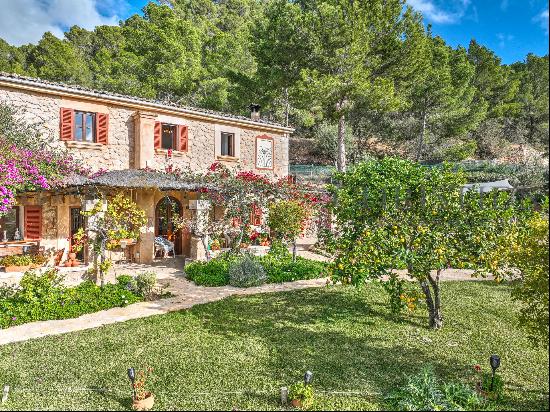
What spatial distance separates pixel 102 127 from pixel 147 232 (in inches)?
199

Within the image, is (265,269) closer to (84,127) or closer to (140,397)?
(140,397)

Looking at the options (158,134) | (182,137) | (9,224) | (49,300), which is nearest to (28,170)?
(9,224)

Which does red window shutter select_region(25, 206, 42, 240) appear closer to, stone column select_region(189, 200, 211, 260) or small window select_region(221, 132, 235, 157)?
stone column select_region(189, 200, 211, 260)

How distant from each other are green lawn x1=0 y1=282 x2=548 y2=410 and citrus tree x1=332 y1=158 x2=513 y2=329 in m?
1.52

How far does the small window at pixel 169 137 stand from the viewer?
17594 mm

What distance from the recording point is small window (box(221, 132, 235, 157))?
63.9ft

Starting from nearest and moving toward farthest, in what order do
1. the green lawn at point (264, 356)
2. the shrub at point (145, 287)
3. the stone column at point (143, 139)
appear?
1. the green lawn at point (264, 356)
2. the shrub at point (145, 287)
3. the stone column at point (143, 139)

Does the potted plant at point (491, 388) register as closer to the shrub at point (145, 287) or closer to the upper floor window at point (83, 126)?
the shrub at point (145, 287)

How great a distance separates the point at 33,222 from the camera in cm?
1501

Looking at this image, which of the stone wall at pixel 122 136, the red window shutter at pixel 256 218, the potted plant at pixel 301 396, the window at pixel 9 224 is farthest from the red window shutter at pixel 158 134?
the potted plant at pixel 301 396

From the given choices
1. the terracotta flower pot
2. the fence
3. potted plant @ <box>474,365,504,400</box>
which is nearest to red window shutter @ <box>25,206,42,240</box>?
the terracotta flower pot

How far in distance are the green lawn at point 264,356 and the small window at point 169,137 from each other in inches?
390

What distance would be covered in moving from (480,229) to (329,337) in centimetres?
389

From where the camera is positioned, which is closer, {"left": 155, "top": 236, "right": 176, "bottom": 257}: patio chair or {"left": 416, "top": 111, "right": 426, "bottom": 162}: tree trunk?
{"left": 155, "top": 236, "right": 176, "bottom": 257}: patio chair
